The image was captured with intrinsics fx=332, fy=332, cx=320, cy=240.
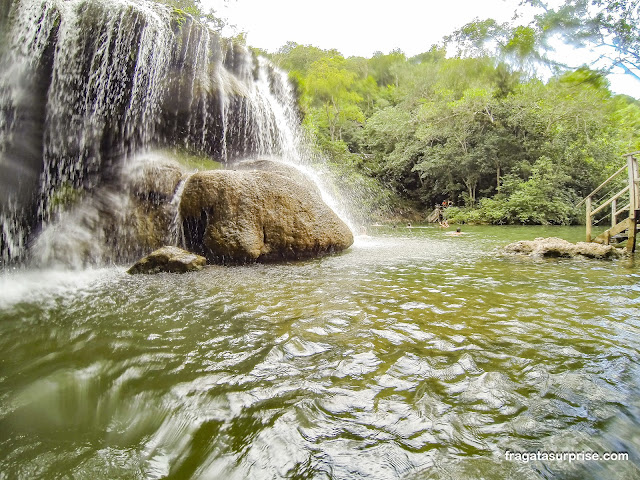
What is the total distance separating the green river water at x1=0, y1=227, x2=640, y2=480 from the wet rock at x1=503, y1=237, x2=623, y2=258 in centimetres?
340

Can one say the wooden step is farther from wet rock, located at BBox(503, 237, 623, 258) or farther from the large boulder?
the large boulder

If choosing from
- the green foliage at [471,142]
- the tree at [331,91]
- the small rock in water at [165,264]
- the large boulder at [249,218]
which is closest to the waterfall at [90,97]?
the large boulder at [249,218]

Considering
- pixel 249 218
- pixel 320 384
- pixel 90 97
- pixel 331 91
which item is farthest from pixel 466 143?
pixel 320 384

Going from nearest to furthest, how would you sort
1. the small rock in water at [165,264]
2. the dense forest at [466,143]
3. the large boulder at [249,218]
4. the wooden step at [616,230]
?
1. the small rock in water at [165,264]
2. the large boulder at [249,218]
3. the wooden step at [616,230]
4. the dense forest at [466,143]

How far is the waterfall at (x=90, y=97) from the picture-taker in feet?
24.2

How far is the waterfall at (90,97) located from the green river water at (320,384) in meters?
4.73

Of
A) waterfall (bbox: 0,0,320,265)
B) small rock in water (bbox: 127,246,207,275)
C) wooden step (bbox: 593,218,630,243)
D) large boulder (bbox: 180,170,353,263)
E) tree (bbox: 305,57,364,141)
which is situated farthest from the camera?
tree (bbox: 305,57,364,141)

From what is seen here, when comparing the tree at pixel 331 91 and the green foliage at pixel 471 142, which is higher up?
the tree at pixel 331 91

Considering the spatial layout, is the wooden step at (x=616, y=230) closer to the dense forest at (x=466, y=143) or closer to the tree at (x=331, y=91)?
the dense forest at (x=466, y=143)

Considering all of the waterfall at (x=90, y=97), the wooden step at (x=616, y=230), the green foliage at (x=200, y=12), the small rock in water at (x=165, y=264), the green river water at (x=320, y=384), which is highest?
the green foliage at (x=200, y=12)

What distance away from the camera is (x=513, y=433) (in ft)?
6.10

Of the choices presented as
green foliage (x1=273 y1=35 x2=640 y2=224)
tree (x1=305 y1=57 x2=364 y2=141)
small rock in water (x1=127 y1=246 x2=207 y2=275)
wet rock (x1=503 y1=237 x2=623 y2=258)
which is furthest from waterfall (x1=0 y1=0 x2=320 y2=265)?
tree (x1=305 y1=57 x2=364 y2=141)

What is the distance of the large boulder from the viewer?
25.3 feet

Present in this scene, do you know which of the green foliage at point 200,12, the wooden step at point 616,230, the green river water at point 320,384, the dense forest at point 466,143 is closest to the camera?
the green river water at point 320,384
